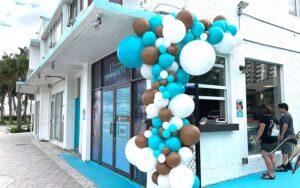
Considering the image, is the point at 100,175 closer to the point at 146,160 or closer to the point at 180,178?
the point at 146,160

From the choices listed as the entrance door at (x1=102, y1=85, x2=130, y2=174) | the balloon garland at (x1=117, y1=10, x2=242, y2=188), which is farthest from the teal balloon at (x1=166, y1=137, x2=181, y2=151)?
Answer: the entrance door at (x1=102, y1=85, x2=130, y2=174)

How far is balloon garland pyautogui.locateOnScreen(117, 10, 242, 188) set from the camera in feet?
10.6

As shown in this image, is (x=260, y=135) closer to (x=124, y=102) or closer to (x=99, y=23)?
(x=124, y=102)

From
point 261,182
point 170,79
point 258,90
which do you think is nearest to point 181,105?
point 170,79

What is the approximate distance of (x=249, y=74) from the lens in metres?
6.67

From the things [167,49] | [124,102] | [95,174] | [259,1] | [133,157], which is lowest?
[95,174]

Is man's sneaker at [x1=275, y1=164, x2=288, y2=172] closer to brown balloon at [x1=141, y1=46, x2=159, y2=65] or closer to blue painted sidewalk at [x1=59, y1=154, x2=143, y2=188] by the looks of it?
blue painted sidewalk at [x1=59, y1=154, x2=143, y2=188]

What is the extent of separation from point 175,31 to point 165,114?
1.01m

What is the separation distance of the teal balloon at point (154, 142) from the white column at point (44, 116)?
40.9 ft

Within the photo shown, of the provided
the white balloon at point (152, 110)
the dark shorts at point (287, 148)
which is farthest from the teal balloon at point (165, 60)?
the dark shorts at point (287, 148)

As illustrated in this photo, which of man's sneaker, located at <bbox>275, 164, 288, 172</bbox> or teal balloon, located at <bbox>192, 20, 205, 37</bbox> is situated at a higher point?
teal balloon, located at <bbox>192, 20, 205, 37</bbox>

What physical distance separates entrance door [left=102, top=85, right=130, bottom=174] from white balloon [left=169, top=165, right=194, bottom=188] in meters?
3.10

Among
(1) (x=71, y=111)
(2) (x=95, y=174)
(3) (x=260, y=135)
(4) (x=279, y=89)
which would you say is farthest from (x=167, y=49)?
(1) (x=71, y=111)

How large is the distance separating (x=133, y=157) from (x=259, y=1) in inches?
221
